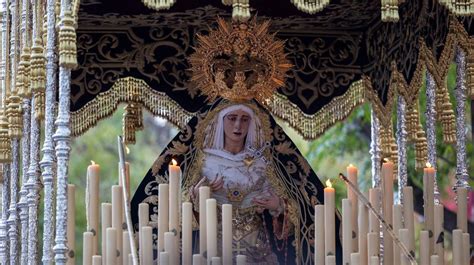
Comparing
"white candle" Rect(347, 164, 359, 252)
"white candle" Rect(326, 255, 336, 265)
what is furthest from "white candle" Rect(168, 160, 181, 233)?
"white candle" Rect(347, 164, 359, 252)

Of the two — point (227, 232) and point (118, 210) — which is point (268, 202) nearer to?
point (227, 232)

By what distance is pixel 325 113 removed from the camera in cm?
1633

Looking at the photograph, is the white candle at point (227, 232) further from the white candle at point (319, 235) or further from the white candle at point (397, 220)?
the white candle at point (397, 220)

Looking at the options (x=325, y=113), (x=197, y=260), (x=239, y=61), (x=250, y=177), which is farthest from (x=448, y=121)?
(x=197, y=260)

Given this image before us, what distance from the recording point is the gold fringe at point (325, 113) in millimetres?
16297

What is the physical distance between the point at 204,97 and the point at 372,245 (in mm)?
3772

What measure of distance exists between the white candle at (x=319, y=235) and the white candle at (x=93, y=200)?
1.44m

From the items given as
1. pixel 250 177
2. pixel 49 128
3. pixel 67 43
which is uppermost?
pixel 67 43

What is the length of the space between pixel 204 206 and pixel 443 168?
9.83 meters

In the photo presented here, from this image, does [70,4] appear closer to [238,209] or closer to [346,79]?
[238,209]

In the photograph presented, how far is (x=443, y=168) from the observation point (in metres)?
22.5

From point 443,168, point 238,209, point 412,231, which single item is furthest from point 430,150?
point 443,168

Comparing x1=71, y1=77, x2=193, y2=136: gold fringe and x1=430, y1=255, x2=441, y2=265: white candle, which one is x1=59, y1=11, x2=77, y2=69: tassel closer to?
x1=430, y1=255, x2=441, y2=265: white candle

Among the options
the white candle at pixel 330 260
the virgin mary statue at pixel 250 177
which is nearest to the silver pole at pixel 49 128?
the virgin mary statue at pixel 250 177
